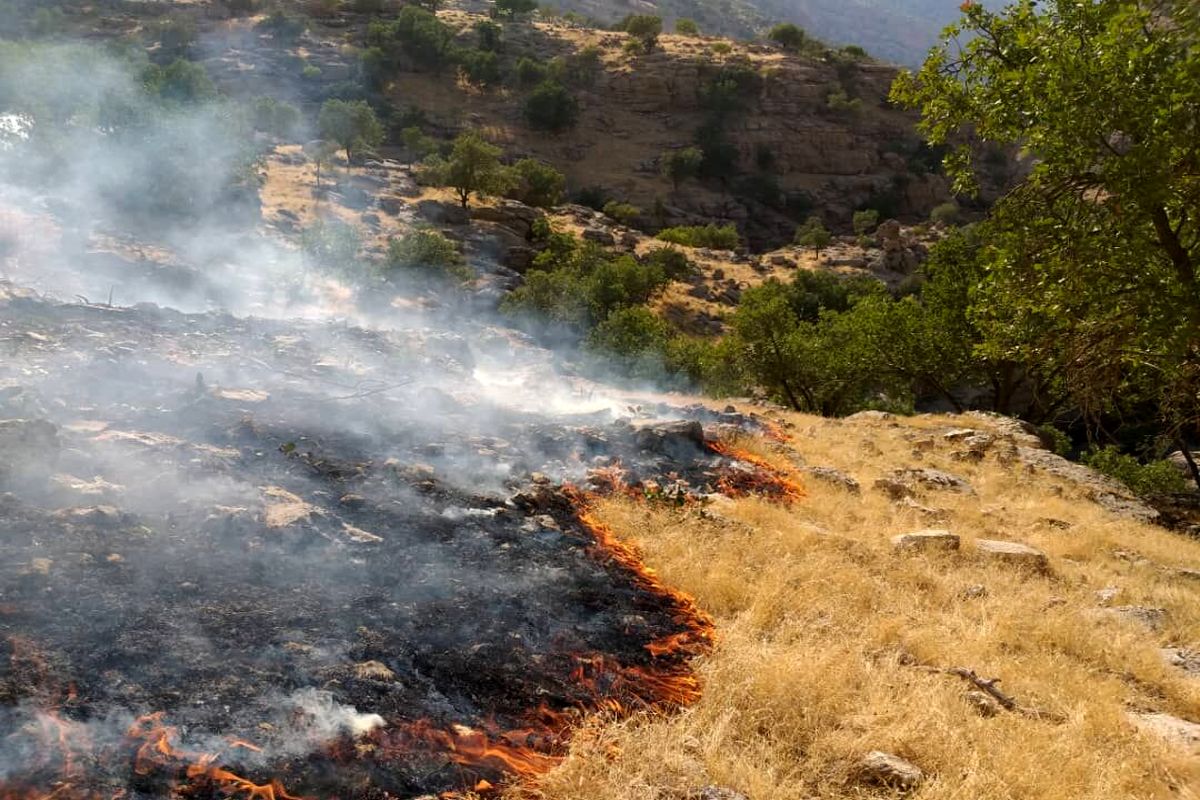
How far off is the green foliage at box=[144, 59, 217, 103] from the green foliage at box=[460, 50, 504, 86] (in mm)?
21567

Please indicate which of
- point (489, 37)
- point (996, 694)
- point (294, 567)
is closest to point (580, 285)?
point (294, 567)

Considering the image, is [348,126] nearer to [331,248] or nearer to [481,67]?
[331,248]

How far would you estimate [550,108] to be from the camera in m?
46.7

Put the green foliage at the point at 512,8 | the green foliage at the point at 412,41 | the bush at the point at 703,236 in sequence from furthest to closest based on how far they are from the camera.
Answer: the green foliage at the point at 512,8 < the green foliage at the point at 412,41 < the bush at the point at 703,236

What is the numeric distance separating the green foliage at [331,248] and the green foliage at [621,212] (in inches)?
847

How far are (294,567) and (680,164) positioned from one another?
45.6m

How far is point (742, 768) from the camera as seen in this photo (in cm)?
296

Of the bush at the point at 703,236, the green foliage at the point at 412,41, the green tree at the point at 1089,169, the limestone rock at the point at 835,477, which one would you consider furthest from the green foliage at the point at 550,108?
the green tree at the point at 1089,169

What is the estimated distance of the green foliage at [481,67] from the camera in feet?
159

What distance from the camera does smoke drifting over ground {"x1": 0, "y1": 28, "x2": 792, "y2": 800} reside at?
2920mm

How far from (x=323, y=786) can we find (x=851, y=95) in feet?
193

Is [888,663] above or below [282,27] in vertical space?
below

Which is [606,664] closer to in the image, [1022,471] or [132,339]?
[132,339]

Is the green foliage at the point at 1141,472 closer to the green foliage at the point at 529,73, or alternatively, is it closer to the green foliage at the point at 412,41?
the green foliage at the point at 529,73
